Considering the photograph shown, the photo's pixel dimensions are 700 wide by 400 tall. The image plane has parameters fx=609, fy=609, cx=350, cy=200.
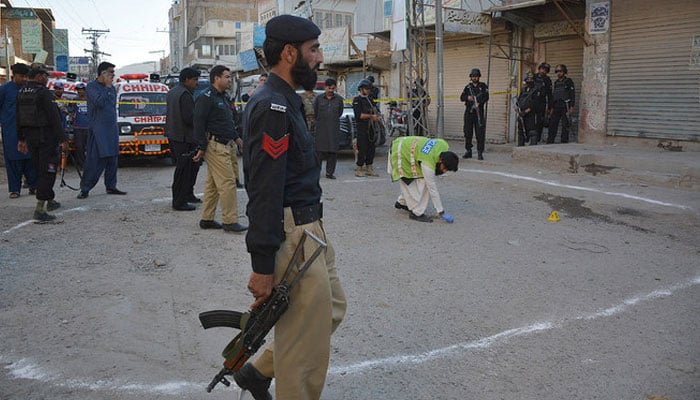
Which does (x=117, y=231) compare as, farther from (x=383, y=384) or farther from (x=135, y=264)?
(x=383, y=384)

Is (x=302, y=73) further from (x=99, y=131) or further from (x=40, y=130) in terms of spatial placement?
(x=99, y=131)

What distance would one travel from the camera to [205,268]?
19.1 feet

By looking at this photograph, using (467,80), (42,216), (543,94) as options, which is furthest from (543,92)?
(42,216)

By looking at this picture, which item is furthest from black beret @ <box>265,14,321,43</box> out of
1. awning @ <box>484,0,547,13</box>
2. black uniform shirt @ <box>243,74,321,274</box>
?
awning @ <box>484,0,547,13</box>

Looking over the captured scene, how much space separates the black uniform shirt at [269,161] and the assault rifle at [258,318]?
0.37 feet

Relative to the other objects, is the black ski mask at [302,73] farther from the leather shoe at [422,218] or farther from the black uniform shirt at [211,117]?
the leather shoe at [422,218]

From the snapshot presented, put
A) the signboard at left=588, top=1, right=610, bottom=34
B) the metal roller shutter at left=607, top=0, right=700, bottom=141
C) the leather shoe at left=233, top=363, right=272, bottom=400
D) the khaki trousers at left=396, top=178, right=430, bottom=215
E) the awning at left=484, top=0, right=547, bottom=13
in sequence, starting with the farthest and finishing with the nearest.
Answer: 1. the awning at left=484, top=0, right=547, bottom=13
2. the signboard at left=588, top=1, right=610, bottom=34
3. the metal roller shutter at left=607, top=0, right=700, bottom=141
4. the khaki trousers at left=396, top=178, right=430, bottom=215
5. the leather shoe at left=233, top=363, right=272, bottom=400

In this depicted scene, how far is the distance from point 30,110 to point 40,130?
273 millimetres

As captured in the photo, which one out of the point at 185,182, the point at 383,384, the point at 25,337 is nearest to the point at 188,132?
the point at 185,182

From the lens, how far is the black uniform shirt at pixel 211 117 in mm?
7008

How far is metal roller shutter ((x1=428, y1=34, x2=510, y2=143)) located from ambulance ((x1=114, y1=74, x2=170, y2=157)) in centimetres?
846

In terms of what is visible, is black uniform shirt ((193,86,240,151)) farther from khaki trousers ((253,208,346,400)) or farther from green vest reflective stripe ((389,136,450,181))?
khaki trousers ((253,208,346,400))

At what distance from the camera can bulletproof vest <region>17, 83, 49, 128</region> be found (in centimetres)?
746

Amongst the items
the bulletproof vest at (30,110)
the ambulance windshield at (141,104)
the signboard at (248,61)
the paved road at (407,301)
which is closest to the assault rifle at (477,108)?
the paved road at (407,301)
